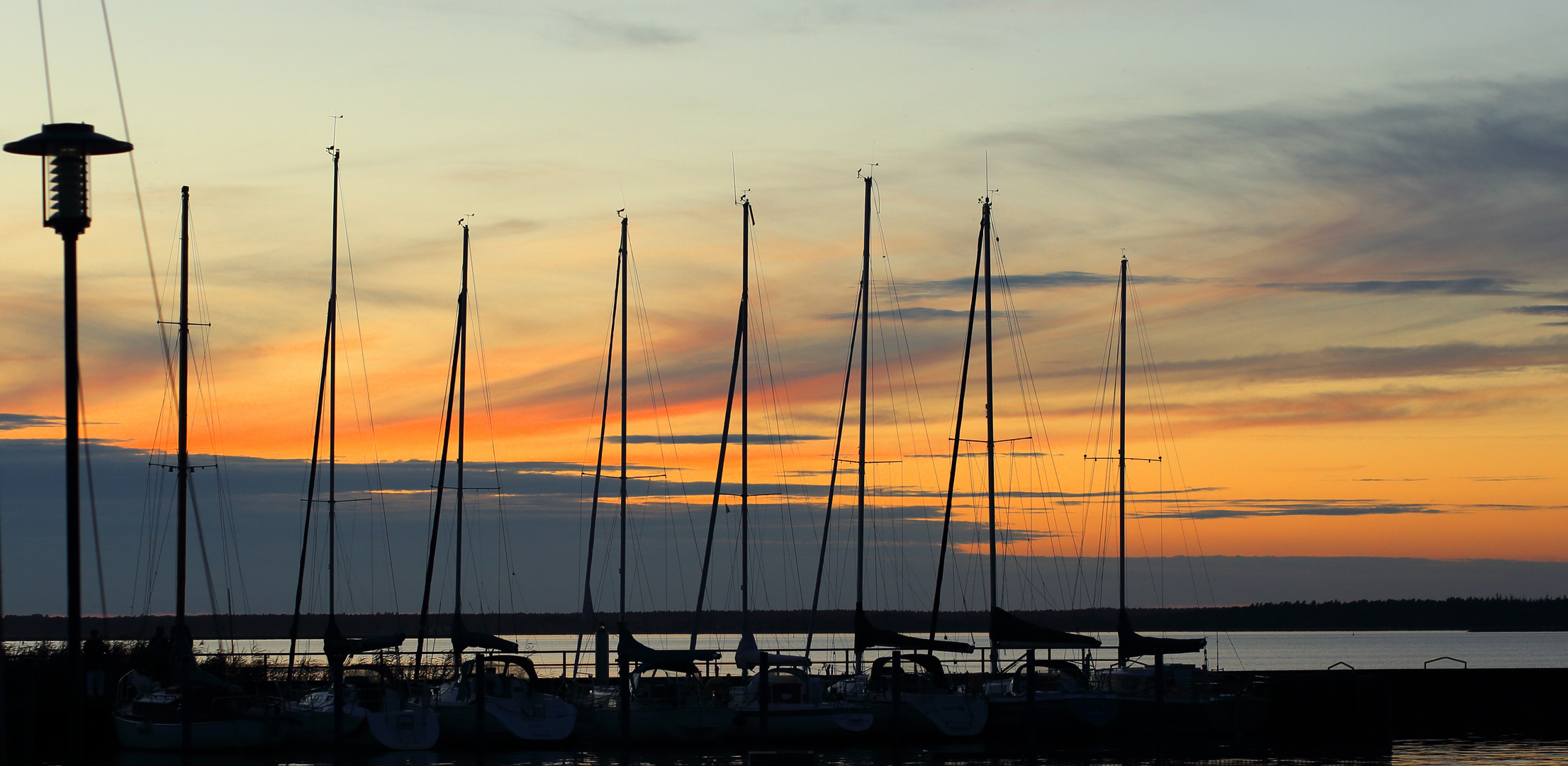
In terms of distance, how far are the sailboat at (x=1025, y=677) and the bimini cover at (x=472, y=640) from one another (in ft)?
39.6

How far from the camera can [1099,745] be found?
143 ft

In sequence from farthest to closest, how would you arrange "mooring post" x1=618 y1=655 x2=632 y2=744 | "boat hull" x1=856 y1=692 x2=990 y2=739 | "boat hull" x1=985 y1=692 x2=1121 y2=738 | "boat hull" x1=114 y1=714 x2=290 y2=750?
"boat hull" x1=985 y1=692 x2=1121 y2=738 → "boat hull" x1=856 y1=692 x2=990 y2=739 → "mooring post" x1=618 y1=655 x2=632 y2=744 → "boat hull" x1=114 y1=714 x2=290 y2=750

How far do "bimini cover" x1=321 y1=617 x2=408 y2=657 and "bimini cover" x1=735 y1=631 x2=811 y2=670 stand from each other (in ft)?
31.3

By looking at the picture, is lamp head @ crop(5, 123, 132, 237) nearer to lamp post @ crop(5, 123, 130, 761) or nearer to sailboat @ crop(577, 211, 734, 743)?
lamp post @ crop(5, 123, 130, 761)

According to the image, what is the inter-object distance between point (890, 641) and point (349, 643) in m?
15.1

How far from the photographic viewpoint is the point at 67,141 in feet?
59.5

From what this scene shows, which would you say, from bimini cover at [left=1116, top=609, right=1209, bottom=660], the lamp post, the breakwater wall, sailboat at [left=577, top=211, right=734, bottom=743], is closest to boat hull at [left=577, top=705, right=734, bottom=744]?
sailboat at [left=577, top=211, right=734, bottom=743]

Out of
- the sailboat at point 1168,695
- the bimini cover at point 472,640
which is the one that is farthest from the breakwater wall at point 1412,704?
the bimini cover at point 472,640

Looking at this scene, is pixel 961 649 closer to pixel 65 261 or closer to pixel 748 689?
pixel 748 689

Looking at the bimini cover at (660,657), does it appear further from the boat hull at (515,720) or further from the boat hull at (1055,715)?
the boat hull at (1055,715)

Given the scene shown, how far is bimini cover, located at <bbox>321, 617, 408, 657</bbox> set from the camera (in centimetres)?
4203

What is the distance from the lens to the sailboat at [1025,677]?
1693 inches

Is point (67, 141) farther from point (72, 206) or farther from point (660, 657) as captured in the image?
point (660, 657)

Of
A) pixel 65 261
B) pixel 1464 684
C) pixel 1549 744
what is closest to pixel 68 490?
pixel 65 261
